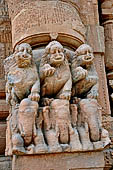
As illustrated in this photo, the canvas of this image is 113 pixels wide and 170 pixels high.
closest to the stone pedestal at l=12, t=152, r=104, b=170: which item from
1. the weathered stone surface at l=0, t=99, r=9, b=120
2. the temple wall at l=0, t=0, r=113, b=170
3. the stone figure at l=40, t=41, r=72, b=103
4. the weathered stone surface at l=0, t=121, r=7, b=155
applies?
the temple wall at l=0, t=0, r=113, b=170

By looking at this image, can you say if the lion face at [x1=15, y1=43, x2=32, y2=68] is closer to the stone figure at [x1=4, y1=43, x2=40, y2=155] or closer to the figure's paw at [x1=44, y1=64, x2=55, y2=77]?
the stone figure at [x1=4, y1=43, x2=40, y2=155]

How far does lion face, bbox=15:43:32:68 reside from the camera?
3.54m

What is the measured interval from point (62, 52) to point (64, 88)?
43 centimetres

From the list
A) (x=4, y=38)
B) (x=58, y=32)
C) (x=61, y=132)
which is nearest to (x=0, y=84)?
(x=4, y=38)

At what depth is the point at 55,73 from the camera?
365cm

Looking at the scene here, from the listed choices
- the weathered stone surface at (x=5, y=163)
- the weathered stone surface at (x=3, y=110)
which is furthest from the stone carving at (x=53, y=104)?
the weathered stone surface at (x=3, y=110)

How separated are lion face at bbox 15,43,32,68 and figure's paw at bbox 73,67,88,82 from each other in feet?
1.89

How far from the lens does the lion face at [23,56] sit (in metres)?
3.54

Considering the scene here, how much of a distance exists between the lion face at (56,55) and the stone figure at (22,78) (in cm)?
24

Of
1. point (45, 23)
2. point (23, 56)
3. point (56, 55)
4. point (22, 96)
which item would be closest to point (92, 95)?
point (56, 55)

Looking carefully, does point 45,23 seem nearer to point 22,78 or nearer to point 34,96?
point 22,78

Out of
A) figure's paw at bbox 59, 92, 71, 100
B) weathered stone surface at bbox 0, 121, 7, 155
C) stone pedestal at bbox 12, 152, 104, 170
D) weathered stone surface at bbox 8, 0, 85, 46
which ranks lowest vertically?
stone pedestal at bbox 12, 152, 104, 170

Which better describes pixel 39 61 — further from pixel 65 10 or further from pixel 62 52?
pixel 65 10

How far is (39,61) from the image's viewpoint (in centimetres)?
388
